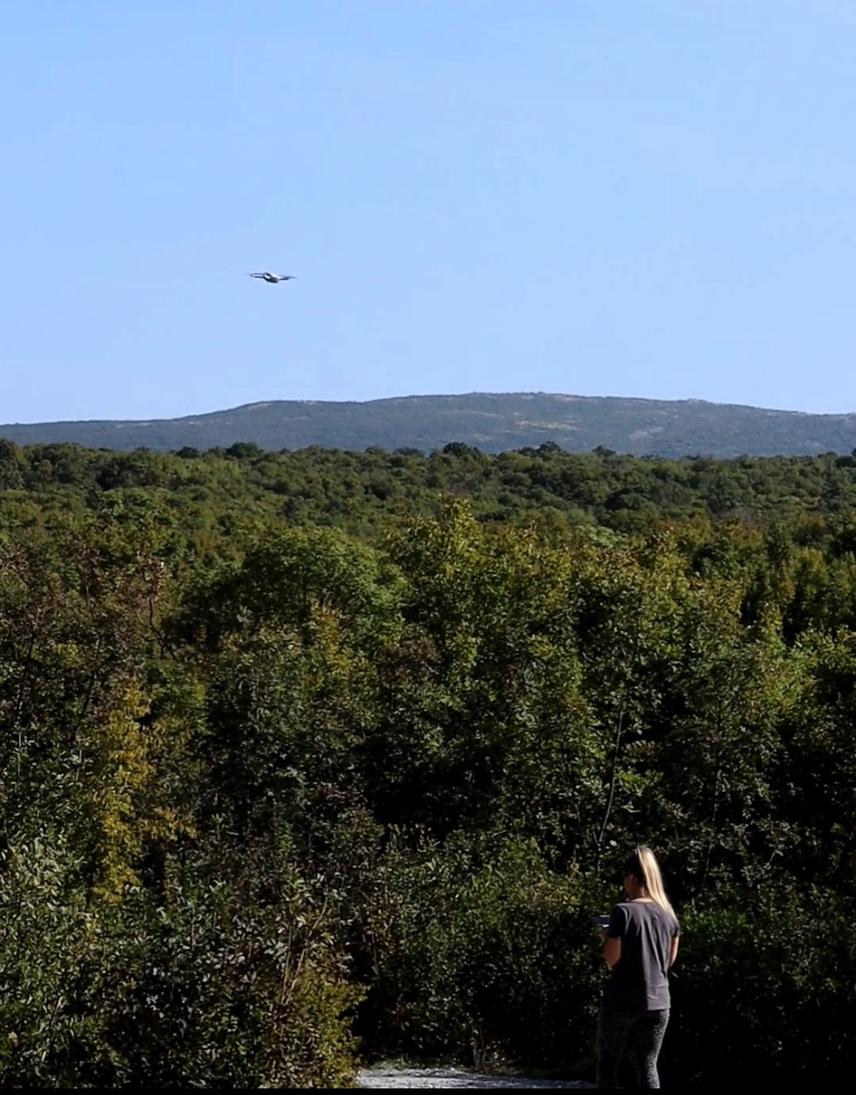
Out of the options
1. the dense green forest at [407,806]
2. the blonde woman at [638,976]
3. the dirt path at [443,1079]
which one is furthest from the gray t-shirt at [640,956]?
the dirt path at [443,1079]

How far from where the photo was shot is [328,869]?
19.1 meters

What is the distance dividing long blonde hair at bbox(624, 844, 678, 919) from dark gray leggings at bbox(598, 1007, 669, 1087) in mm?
537

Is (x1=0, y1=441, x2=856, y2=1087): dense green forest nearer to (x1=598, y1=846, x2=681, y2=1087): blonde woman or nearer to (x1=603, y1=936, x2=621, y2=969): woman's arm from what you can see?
(x1=598, y1=846, x2=681, y2=1087): blonde woman

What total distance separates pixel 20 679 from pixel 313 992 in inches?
684

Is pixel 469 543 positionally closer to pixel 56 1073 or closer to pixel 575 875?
pixel 575 875

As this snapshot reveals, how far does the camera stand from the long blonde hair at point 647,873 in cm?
837

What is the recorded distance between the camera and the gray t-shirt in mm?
8156

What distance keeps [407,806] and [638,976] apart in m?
20.2

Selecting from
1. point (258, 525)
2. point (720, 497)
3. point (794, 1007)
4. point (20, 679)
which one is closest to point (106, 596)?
point (20, 679)

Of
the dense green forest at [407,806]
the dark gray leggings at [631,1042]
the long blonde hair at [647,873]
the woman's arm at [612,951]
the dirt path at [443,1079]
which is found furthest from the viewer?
the dirt path at [443,1079]

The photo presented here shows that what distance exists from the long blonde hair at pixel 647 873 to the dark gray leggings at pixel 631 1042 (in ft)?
1.76

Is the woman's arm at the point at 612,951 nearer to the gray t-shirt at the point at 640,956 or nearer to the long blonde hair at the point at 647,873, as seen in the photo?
the gray t-shirt at the point at 640,956

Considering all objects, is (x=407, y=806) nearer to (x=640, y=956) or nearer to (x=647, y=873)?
(x=647, y=873)

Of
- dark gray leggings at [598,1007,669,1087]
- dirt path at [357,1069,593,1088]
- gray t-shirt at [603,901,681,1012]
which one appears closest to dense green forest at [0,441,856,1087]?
dirt path at [357,1069,593,1088]
